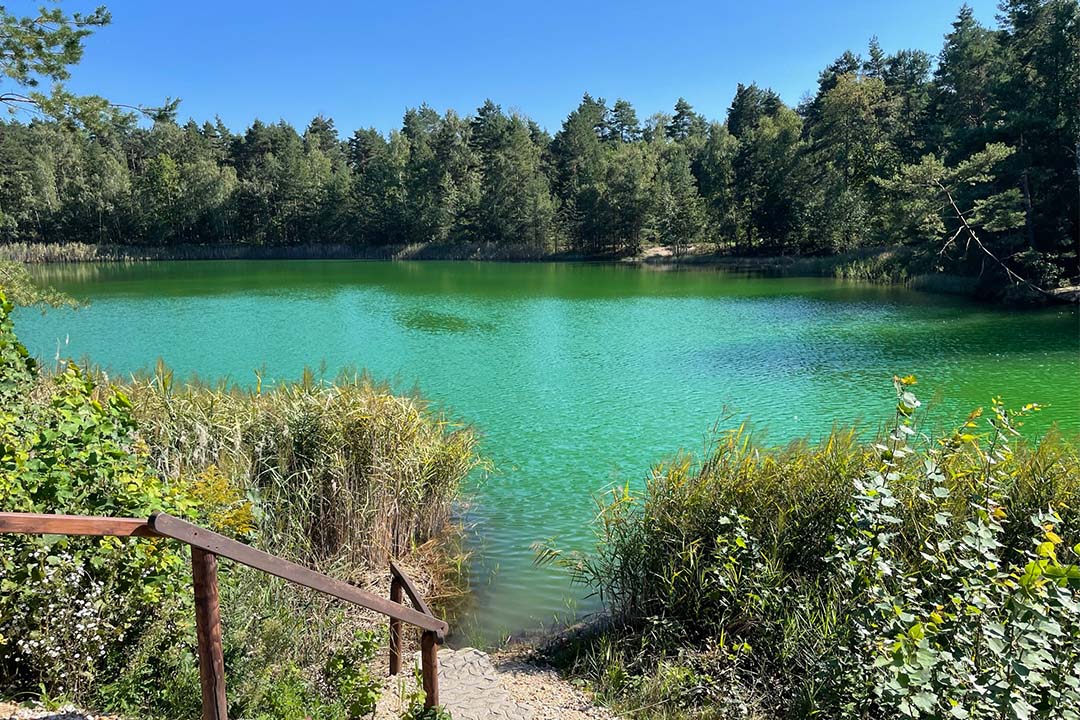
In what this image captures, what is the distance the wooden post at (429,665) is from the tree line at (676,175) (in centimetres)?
1149

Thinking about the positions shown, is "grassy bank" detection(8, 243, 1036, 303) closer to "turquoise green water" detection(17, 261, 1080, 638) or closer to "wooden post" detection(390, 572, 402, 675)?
"turquoise green water" detection(17, 261, 1080, 638)

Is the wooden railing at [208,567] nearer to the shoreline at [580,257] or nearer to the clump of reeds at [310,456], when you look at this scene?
the clump of reeds at [310,456]

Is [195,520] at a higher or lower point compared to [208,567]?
lower

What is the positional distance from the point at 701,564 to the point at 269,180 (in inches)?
3380

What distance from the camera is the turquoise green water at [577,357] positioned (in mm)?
10180

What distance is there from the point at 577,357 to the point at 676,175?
51730mm

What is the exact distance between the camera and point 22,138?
7188 cm

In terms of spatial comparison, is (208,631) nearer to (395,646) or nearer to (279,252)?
(395,646)

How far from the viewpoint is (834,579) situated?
4.90 metres

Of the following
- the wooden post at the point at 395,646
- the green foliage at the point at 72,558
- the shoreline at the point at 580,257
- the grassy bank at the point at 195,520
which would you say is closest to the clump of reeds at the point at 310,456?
the grassy bank at the point at 195,520

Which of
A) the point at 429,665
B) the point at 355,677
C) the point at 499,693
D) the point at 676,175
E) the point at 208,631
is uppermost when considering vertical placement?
the point at 676,175

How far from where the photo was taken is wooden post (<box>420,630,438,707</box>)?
3893mm

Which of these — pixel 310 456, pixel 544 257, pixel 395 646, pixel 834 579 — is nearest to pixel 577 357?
pixel 310 456

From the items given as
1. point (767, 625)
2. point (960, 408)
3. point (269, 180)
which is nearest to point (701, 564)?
point (767, 625)
